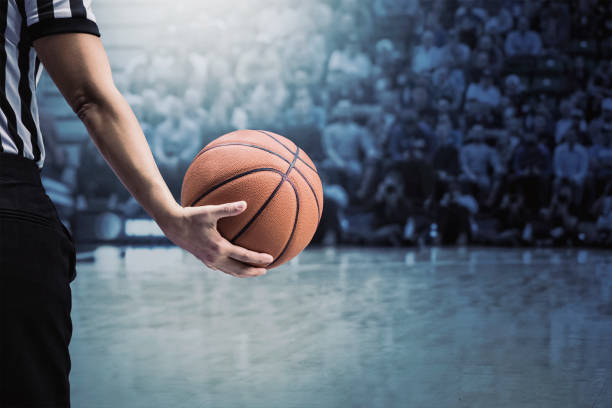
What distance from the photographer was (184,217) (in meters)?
0.83

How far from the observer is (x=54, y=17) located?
2.54 feet

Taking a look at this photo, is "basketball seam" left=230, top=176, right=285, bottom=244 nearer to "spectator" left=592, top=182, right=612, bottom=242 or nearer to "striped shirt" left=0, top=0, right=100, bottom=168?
"striped shirt" left=0, top=0, right=100, bottom=168

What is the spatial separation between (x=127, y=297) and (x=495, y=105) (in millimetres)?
5265

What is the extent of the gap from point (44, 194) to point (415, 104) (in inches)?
274

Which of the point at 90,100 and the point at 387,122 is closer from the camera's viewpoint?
the point at 90,100

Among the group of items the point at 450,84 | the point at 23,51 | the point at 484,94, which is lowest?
the point at 23,51

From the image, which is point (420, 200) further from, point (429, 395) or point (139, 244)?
point (429, 395)

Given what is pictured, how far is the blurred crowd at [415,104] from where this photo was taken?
7.06 meters

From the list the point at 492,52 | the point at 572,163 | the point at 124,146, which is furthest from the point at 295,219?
the point at 492,52

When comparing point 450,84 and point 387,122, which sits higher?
point 450,84

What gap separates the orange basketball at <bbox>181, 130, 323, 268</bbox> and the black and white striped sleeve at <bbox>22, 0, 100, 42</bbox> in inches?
17.2

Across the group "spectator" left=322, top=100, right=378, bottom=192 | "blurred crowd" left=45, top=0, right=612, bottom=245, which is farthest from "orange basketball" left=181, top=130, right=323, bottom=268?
"spectator" left=322, top=100, right=378, bottom=192

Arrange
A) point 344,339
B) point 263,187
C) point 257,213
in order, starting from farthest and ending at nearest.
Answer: point 344,339 < point 263,187 < point 257,213

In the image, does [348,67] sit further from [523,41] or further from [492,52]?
[523,41]
